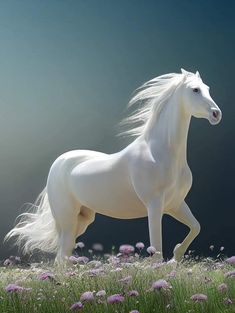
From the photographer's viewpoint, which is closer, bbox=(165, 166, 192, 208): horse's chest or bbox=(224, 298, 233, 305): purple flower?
bbox=(224, 298, 233, 305): purple flower

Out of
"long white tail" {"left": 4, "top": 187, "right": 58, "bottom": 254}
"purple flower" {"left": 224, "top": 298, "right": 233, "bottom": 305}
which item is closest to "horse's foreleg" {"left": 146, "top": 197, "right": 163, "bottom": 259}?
"long white tail" {"left": 4, "top": 187, "right": 58, "bottom": 254}

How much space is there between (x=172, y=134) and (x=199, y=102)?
0.94 ft

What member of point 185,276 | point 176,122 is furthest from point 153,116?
point 185,276

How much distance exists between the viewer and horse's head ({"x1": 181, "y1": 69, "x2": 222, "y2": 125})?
13.2 feet

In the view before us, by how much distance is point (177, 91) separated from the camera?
4.25 metres

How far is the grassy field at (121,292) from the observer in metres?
2.61

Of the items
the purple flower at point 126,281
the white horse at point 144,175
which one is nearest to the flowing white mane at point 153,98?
the white horse at point 144,175

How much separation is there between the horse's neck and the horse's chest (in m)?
0.09

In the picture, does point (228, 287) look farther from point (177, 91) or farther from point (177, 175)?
point (177, 91)

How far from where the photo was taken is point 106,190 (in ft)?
14.7

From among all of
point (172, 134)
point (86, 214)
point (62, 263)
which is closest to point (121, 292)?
point (62, 263)

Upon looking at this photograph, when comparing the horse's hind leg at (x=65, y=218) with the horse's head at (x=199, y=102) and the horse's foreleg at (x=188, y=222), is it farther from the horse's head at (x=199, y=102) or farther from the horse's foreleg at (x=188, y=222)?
the horse's head at (x=199, y=102)

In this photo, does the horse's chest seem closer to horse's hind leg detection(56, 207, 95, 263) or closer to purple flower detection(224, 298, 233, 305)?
horse's hind leg detection(56, 207, 95, 263)

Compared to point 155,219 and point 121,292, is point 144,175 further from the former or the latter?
point 121,292
